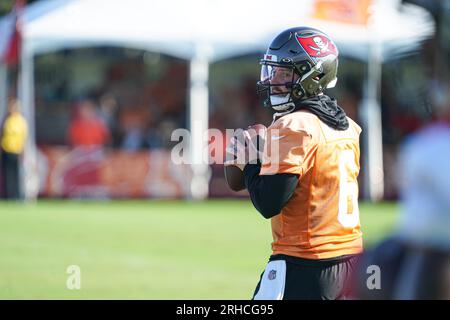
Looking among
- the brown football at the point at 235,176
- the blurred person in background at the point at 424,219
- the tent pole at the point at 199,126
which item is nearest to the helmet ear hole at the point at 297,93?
the brown football at the point at 235,176

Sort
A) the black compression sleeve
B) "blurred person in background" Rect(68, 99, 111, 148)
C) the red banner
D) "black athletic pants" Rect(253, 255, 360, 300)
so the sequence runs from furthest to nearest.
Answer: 1. "blurred person in background" Rect(68, 99, 111, 148)
2. the red banner
3. "black athletic pants" Rect(253, 255, 360, 300)
4. the black compression sleeve

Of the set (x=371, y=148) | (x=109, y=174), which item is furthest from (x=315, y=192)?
(x=371, y=148)

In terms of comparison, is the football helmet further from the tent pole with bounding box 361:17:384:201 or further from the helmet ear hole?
the tent pole with bounding box 361:17:384:201

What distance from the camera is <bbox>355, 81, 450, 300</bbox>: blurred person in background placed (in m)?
2.55

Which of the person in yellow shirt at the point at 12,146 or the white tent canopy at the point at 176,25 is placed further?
Answer: the white tent canopy at the point at 176,25

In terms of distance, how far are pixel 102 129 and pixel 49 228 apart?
7.40m

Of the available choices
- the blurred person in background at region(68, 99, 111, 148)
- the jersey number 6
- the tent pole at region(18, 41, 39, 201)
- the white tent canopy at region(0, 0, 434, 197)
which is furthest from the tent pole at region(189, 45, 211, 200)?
the jersey number 6

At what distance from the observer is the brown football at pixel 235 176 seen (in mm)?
4508

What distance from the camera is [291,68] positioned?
467cm

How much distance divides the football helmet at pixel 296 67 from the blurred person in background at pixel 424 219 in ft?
6.67

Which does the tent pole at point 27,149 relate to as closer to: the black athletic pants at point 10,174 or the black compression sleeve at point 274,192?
the black athletic pants at point 10,174

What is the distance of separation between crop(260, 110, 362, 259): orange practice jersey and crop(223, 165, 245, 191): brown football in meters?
0.20
